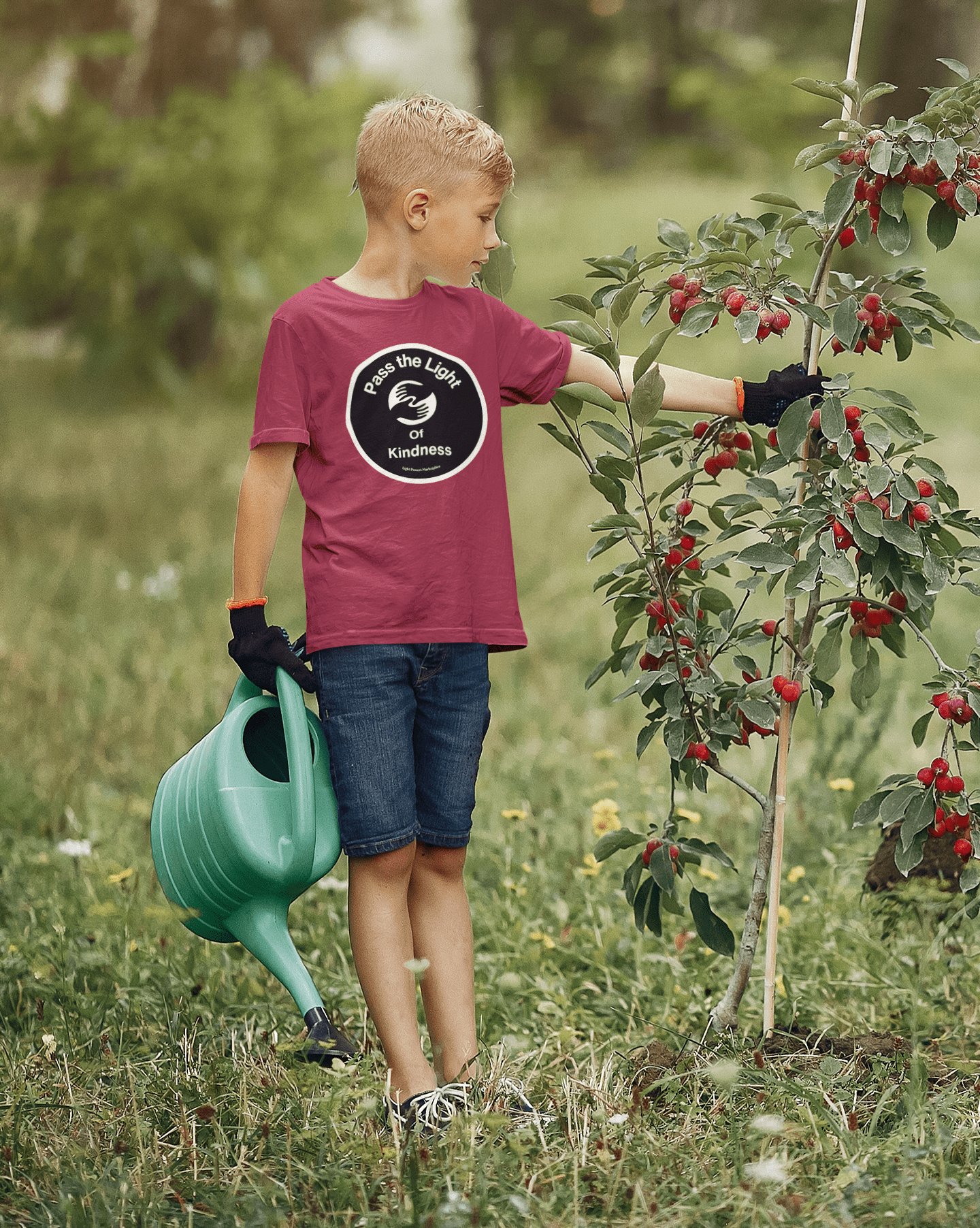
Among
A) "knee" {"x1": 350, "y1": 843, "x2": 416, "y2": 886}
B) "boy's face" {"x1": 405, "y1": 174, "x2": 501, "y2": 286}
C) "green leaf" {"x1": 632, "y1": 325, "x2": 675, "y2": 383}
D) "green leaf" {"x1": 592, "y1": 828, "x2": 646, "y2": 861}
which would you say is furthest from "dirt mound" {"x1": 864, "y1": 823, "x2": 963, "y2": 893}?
"boy's face" {"x1": 405, "y1": 174, "x2": 501, "y2": 286}

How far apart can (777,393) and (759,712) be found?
59 centimetres

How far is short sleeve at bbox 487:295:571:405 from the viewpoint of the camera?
97.0 inches

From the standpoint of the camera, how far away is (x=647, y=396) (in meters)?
2.28

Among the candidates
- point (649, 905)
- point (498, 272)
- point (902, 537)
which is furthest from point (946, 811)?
point (498, 272)

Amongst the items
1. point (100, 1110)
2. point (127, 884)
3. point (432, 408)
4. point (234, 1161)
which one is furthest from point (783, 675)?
point (127, 884)

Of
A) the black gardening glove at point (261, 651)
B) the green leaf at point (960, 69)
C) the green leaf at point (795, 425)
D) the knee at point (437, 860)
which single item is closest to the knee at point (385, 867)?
the knee at point (437, 860)

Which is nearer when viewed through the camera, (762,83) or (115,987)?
(115,987)

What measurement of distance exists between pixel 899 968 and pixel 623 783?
4.12 ft

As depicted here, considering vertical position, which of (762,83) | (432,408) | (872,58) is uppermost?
(872,58)

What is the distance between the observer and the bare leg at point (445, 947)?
2.46m

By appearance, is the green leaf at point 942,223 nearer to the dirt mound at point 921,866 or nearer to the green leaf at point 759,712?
the green leaf at point 759,712

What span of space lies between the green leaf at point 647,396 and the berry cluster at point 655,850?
2.71ft

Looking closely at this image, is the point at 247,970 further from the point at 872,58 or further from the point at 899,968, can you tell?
the point at 872,58

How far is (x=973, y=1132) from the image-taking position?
2.19 meters
